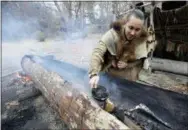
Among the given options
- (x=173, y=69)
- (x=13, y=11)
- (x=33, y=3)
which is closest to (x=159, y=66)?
(x=173, y=69)

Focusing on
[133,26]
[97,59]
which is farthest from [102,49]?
[133,26]

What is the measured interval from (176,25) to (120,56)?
373cm

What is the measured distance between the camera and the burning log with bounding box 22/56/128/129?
200cm

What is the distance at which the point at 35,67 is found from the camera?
173 inches

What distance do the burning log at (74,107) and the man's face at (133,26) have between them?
989mm

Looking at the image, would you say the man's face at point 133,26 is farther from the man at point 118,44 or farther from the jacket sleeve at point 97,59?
the jacket sleeve at point 97,59

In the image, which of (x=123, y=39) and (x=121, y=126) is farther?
(x=123, y=39)

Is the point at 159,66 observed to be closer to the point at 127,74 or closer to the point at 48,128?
the point at 127,74

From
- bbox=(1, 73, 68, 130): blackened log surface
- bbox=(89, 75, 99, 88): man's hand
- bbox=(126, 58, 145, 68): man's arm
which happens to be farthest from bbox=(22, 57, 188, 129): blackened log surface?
bbox=(1, 73, 68, 130): blackened log surface

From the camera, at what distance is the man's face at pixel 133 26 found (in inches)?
98.5

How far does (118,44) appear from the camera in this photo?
280 cm

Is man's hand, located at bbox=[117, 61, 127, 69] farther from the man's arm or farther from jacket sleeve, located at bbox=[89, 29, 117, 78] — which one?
jacket sleeve, located at bbox=[89, 29, 117, 78]

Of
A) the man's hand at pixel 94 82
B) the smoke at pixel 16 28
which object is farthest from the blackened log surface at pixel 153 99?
the smoke at pixel 16 28

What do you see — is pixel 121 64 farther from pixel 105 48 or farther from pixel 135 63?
pixel 105 48
